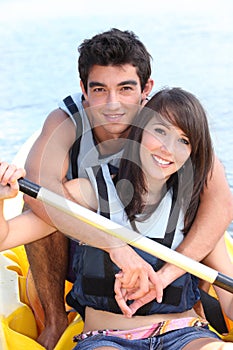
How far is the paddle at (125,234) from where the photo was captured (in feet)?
5.87

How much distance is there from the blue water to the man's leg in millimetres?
2266

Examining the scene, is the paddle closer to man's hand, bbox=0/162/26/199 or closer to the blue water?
man's hand, bbox=0/162/26/199

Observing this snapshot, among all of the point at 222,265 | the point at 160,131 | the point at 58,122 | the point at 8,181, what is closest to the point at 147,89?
the point at 58,122

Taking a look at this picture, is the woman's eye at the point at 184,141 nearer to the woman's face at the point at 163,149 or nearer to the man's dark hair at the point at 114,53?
the woman's face at the point at 163,149

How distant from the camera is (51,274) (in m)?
2.25

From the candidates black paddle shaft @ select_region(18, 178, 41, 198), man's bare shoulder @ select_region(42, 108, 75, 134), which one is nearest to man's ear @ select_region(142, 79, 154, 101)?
man's bare shoulder @ select_region(42, 108, 75, 134)

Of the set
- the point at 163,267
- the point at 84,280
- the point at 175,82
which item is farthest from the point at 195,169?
the point at 175,82

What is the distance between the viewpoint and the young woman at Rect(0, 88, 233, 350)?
6.12 ft

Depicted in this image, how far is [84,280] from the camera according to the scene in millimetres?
1914

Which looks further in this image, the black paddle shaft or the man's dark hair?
the man's dark hair

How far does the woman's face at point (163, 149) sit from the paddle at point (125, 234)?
175 millimetres

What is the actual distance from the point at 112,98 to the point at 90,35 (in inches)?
242

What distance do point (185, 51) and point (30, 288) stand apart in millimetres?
6028

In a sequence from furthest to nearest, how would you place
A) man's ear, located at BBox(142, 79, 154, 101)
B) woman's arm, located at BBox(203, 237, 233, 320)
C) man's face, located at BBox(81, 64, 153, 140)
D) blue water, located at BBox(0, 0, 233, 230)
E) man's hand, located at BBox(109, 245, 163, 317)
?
blue water, located at BBox(0, 0, 233, 230) < man's ear, located at BBox(142, 79, 154, 101) < man's face, located at BBox(81, 64, 153, 140) < woman's arm, located at BBox(203, 237, 233, 320) < man's hand, located at BBox(109, 245, 163, 317)
